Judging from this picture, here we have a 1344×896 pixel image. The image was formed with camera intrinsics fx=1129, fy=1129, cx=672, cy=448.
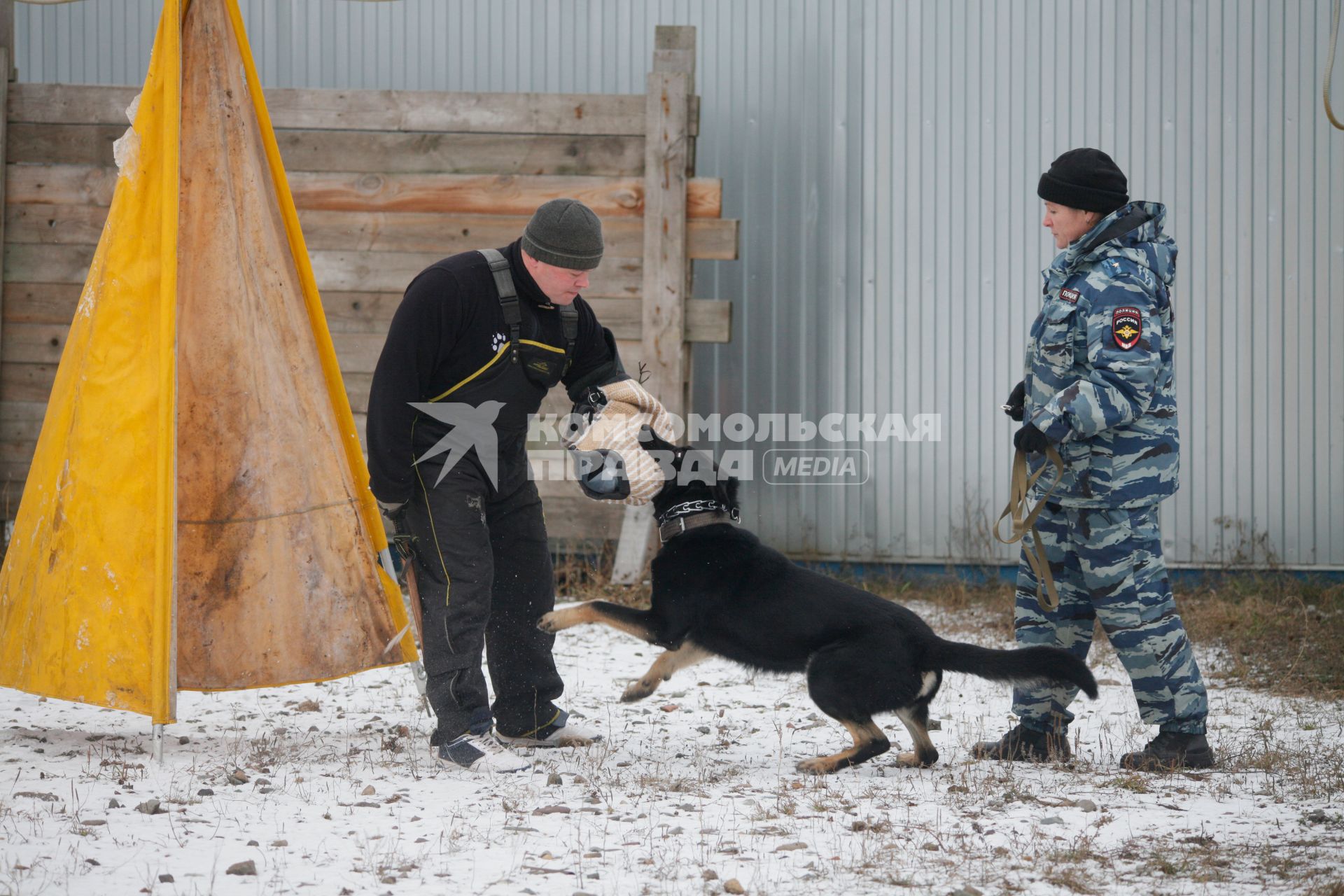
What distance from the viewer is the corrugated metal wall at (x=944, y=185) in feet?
→ 23.5

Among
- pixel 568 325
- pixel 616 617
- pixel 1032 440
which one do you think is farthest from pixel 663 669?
pixel 1032 440

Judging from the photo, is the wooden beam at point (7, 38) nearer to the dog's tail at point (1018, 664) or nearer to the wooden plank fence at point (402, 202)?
the wooden plank fence at point (402, 202)

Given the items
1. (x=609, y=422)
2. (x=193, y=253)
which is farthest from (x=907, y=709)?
(x=193, y=253)

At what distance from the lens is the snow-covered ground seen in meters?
2.75

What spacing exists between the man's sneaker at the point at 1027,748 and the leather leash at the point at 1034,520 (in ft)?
1.50

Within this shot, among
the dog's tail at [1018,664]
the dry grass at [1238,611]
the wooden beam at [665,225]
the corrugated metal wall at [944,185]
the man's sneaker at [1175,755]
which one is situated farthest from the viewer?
the corrugated metal wall at [944,185]

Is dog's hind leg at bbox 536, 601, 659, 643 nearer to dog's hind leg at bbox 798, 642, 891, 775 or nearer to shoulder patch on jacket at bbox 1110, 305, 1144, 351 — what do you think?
dog's hind leg at bbox 798, 642, 891, 775

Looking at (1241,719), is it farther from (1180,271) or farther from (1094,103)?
(1094,103)

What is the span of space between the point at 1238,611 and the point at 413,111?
559 cm

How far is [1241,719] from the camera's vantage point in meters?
4.56

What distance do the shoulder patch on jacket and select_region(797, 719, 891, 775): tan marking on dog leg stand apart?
1.50 m

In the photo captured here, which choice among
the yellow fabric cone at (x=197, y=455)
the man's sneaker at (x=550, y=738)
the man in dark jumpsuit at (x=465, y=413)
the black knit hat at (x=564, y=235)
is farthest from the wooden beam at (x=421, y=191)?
the man's sneaker at (x=550, y=738)

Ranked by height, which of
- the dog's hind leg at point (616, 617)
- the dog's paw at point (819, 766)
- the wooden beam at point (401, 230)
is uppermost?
the wooden beam at point (401, 230)

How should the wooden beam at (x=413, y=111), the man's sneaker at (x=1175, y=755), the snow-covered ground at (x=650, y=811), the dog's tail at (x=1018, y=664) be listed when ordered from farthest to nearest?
the wooden beam at (x=413, y=111) < the man's sneaker at (x=1175, y=755) < the dog's tail at (x=1018, y=664) < the snow-covered ground at (x=650, y=811)
